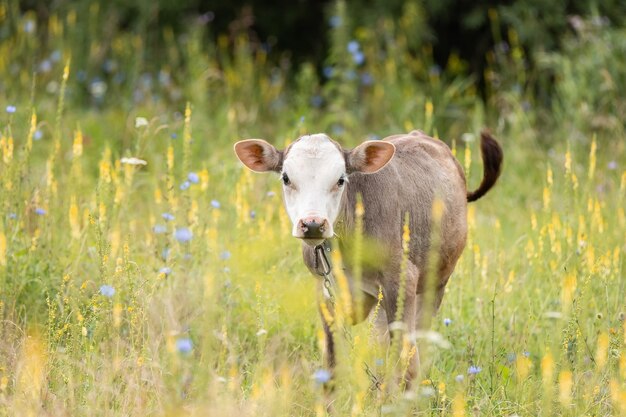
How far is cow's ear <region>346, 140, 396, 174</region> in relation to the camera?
12.3 ft

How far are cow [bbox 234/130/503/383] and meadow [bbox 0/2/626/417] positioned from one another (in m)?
0.23

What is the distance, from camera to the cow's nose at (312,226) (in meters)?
3.37

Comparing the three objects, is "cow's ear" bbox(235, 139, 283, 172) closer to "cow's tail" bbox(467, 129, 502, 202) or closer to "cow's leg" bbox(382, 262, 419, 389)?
"cow's leg" bbox(382, 262, 419, 389)

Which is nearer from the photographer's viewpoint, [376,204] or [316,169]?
[316,169]

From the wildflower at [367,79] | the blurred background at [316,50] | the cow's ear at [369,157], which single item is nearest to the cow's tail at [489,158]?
the cow's ear at [369,157]

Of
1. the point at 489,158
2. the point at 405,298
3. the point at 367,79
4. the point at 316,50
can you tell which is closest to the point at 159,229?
the point at 405,298

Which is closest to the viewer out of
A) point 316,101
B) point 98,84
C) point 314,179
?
point 314,179

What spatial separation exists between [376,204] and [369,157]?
0.67ft

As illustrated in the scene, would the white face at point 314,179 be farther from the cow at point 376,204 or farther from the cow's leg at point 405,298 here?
the cow's leg at point 405,298

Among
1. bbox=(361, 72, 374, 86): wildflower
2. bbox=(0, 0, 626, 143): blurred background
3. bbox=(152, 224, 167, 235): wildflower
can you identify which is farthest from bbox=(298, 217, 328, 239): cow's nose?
bbox=(361, 72, 374, 86): wildflower

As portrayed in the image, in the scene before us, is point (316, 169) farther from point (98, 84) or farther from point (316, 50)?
point (316, 50)

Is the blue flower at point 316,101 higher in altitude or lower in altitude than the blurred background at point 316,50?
lower

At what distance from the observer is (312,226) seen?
337 cm

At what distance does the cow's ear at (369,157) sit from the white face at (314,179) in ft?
0.17
